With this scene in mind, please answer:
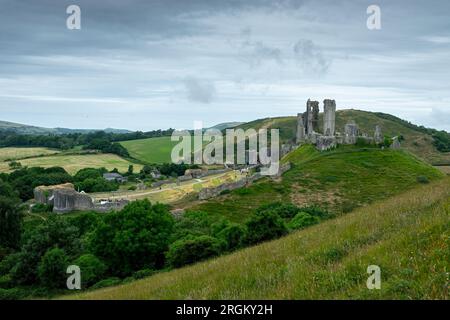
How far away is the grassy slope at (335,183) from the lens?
199 ft

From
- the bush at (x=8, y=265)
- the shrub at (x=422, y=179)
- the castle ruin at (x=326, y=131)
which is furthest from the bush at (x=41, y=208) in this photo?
the shrub at (x=422, y=179)

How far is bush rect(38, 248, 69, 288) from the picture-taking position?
37.3 metres

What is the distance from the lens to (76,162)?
152875 millimetres

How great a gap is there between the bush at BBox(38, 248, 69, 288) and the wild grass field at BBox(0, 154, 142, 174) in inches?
4053

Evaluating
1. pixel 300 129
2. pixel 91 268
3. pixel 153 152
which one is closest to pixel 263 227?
pixel 91 268

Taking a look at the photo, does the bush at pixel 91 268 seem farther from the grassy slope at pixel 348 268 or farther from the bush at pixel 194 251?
the grassy slope at pixel 348 268

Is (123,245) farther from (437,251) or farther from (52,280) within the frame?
(437,251)

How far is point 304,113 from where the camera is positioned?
9112cm

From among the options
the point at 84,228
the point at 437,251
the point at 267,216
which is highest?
the point at 437,251

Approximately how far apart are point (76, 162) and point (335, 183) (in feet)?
353
